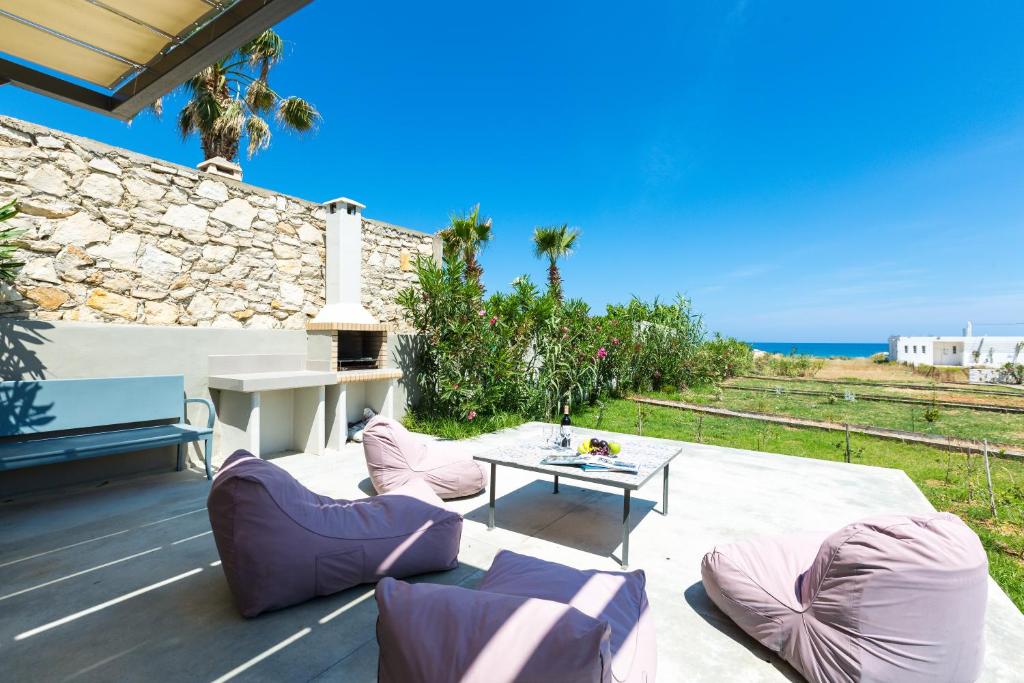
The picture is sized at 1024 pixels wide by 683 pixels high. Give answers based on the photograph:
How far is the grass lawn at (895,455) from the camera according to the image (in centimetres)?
313

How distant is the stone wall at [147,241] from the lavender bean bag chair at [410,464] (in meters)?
2.78

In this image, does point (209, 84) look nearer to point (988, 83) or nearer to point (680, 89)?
point (680, 89)

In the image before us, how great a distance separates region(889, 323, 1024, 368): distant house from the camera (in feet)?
75.8

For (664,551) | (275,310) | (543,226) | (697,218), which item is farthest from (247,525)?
(697,218)

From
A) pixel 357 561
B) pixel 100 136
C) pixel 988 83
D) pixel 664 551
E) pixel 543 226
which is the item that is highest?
pixel 988 83

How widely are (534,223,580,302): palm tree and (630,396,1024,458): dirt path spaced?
4.42 m

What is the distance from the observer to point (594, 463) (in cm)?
276

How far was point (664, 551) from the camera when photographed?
106 inches

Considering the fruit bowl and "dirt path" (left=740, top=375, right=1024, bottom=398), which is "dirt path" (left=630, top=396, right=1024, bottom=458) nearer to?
the fruit bowl

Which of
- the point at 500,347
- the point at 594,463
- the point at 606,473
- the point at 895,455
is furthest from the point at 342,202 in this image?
the point at 895,455

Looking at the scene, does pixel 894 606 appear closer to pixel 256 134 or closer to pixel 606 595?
pixel 606 595

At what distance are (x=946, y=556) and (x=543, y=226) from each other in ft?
38.0

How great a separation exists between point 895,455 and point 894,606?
531 cm

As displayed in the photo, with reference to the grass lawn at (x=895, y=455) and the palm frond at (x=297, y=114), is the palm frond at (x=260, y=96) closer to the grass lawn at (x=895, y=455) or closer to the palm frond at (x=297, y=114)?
the palm frond at (x=297, y=114)
